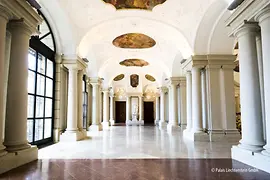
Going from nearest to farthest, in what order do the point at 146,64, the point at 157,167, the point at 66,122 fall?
the point at 157,167 → the point at 66,122 → the point at 146,64

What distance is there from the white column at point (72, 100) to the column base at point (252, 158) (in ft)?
22.0

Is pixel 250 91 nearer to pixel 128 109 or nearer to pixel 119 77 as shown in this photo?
pixel 128 109

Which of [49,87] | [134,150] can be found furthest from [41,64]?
[134,150]

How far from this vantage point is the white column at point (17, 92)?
4.73 metres

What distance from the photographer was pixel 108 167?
14.8 feet

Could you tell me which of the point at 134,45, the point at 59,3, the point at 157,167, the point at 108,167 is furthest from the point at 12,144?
the point at 134,45

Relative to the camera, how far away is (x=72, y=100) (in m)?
9.62

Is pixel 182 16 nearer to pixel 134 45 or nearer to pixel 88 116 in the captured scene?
pixel 134 45

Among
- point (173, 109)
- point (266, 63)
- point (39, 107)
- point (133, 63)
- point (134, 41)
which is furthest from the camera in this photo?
point (133, 63)

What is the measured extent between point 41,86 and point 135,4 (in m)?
4.87

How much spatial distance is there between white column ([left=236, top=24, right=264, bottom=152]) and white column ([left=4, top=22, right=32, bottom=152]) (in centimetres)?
520

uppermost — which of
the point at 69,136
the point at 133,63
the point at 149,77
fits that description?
the point at 133,63

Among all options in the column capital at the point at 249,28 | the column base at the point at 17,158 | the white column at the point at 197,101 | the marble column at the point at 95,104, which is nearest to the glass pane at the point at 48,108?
the column base at the point at 17,158

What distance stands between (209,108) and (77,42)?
21.6ft
